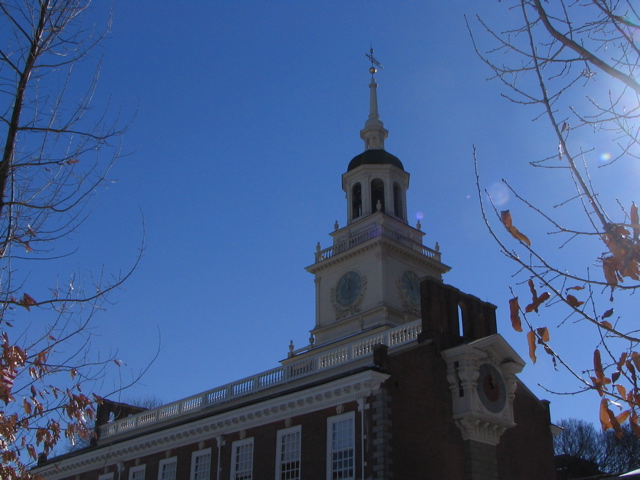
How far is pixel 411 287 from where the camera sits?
4503 centimetres

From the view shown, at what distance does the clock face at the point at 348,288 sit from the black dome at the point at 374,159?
818cm

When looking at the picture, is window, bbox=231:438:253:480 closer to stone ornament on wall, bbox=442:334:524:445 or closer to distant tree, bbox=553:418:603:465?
stone ornament on wall, bbox=442:334:524:445

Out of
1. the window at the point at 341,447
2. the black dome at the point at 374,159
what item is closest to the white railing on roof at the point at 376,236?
the black dome at the point at 374,159

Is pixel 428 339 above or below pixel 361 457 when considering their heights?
above

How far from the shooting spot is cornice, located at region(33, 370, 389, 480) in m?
25.5

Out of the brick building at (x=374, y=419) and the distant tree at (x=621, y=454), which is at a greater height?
the distant tree at (x=621, y=454)

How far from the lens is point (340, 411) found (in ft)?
85.0

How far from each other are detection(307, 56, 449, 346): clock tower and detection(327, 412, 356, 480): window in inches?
586

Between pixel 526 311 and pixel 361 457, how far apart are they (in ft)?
61.1

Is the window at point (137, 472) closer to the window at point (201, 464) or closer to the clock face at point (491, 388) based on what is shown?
the window at point (201, 464)

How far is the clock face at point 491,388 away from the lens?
92.1 ft

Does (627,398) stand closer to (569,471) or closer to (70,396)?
(70,396)

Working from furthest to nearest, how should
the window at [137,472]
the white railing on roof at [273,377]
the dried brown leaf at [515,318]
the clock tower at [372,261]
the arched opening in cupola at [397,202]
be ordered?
the arched opening in cupola at [397,202] → the clock tower at [372,261] → the window at [137,472] → the white railing on roof at [273,377] → the dried brown leaf at [515,318]

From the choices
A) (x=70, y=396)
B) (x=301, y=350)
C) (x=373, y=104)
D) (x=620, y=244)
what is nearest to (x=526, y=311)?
(x=620, y=244)
